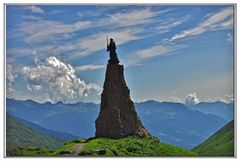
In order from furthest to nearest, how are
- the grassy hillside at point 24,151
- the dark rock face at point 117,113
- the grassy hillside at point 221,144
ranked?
the dark rock face at point 117,113 < the grassy hillside at point 24,151 < the grassy hillside at point 221,144

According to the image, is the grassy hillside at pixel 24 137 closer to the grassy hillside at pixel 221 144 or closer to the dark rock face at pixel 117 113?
the dark rock face at pixel 117 113

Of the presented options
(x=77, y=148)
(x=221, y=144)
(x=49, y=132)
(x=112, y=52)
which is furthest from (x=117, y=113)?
(x=221, y=144)

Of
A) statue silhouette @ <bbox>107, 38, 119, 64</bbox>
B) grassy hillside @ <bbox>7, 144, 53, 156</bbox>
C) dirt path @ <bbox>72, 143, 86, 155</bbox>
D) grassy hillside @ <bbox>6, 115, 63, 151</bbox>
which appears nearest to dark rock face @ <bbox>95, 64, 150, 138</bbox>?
statue silhouette @ <bbox>107, 38, 119, 64</bbox>

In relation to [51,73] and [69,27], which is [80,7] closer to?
[69,27]

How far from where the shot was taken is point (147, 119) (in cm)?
1077

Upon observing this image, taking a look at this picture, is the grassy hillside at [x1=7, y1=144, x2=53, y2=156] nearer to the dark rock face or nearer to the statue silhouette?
the dark rock face

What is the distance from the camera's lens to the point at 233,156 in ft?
34.0

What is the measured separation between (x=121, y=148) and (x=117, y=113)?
621 mm

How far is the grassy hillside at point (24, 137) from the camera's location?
10547 millimetres

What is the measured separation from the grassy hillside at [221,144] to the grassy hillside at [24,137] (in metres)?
2.50

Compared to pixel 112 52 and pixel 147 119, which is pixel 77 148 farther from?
pixel 112 52

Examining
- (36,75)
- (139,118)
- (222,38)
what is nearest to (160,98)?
(139,118)

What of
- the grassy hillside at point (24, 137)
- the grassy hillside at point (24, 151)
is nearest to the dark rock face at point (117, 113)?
the grassy hillside at point (24, 137)

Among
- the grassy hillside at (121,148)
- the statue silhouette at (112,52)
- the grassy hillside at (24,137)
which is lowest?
the grassy hillside at (121,148)
